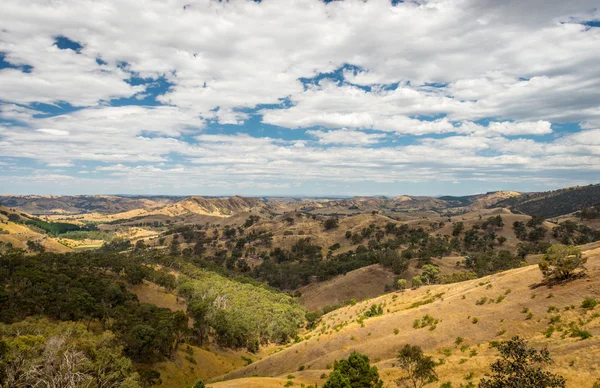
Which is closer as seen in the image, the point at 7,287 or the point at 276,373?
the point at 276,373

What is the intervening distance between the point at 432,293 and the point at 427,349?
1083 inches

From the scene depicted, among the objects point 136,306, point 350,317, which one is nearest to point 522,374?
point 350,317

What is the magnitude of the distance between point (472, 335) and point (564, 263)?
13.6 metres

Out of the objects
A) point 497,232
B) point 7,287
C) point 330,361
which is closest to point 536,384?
point 330,361

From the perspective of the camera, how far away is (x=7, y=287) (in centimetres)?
7244

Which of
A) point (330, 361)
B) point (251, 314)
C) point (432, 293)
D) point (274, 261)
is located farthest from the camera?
point (274, 261)

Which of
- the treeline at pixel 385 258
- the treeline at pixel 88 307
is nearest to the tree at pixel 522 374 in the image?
the treeline at pixel 88 307

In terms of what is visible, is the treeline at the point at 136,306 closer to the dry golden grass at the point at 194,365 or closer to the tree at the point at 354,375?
the dry golden grass at the point at 194,365

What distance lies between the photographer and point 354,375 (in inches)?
1145

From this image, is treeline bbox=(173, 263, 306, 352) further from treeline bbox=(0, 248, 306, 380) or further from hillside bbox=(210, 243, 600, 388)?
hillside bbox=(210, 243, 600, 388)

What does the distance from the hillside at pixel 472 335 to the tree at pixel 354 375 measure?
3.76 meters

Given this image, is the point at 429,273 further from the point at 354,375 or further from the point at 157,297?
the point at 157,297

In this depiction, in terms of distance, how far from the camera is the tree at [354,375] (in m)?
27.6

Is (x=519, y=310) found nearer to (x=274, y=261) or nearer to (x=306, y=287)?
(x=306, y=287)
